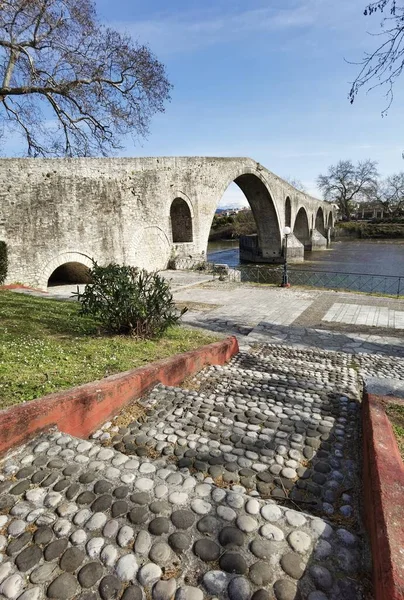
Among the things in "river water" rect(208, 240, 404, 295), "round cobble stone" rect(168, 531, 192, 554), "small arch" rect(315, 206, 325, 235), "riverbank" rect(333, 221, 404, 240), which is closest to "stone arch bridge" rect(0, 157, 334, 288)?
"river water" rect(208, 240, 404, 295)

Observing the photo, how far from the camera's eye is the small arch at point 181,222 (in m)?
19.3

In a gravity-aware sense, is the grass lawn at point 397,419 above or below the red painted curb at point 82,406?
below

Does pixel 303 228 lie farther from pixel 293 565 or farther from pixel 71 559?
pixel 71 559

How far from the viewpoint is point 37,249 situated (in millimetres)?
12312

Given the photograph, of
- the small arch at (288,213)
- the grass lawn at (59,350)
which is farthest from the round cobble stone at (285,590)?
the small arch at (288,213)

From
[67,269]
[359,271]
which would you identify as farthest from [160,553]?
[359,271]

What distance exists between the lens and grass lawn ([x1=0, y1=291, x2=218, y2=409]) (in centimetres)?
303

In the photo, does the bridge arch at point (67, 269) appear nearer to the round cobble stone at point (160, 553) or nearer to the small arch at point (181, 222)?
Result: the small arch at point (181, 222)

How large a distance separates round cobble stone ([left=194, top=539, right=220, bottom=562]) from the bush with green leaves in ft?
12.2

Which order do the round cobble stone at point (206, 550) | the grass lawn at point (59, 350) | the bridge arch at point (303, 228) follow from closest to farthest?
the round cobble stone at point (206, 550), the grass lawn at point (59, 350), the bridge arch at point (303, 228)

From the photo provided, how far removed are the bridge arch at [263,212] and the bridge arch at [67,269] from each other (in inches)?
622

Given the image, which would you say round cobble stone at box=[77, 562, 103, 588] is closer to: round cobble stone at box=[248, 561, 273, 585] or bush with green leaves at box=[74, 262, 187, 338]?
round cobble stone at box=[248, 561, 273, 585]

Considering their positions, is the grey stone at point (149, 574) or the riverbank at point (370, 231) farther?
the riverbank at point (370, 231)

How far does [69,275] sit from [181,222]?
7293mm
